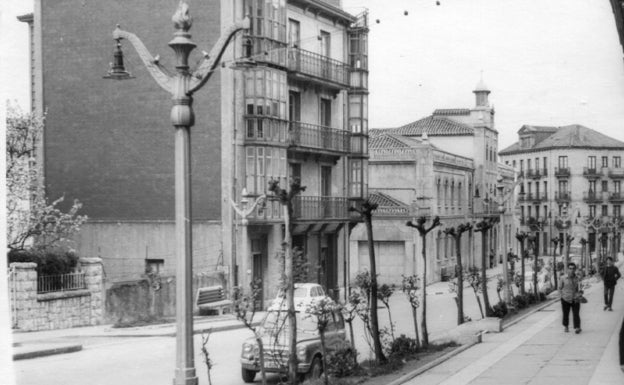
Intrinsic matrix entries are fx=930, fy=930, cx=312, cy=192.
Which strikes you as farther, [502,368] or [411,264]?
[411,264]

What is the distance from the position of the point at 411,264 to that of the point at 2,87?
58.3ft

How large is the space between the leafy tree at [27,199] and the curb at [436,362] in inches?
521

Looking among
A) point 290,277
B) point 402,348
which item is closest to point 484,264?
point 402,348

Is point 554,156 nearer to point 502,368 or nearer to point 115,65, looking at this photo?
point 502,368

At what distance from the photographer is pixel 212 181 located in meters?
32.3

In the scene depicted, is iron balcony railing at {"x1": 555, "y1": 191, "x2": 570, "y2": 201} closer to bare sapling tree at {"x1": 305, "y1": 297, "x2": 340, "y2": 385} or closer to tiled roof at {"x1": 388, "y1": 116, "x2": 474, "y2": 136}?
tiled roof at {"x1": 388, "y1": 116, "x2": 474, "y2": 136}

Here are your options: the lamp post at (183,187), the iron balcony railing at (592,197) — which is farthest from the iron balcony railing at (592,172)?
the lamp post at (183,187)

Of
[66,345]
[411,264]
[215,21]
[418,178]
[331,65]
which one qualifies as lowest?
[66,345]

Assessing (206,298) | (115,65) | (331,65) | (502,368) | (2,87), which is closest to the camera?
(2,87)

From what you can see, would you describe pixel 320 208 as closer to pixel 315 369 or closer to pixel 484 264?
pixel 484 264

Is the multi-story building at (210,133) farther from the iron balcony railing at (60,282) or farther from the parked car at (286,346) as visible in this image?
the parked car at (286,346)

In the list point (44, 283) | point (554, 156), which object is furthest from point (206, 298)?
point (554, 156)

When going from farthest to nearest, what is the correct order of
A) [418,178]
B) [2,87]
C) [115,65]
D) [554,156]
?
[418,178], [554,156], [115,65], [2,87]

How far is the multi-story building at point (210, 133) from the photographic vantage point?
2934cm
